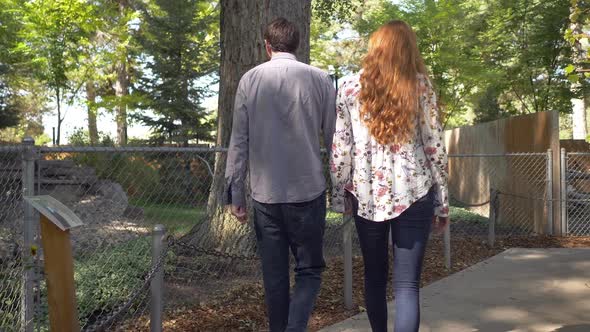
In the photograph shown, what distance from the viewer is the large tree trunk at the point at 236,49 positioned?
6.78 meters

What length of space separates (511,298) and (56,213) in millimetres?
4291

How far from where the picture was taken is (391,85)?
3488mm

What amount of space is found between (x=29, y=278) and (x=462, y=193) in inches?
637

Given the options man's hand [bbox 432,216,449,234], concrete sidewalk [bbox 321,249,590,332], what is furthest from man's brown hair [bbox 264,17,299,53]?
concrete sidewalk [bbox 321,249,590,332]

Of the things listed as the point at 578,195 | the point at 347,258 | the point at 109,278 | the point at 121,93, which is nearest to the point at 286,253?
the point at 347,258

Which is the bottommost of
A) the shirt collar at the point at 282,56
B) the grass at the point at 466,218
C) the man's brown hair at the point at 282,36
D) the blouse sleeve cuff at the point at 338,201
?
the grass at the point at 466,218

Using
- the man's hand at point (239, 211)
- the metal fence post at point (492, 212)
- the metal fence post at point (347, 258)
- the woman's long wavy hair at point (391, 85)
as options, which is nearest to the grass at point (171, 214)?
the metal fence post at point (347, 258)

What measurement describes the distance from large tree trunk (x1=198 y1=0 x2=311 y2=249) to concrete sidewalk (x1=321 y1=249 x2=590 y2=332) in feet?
6.72

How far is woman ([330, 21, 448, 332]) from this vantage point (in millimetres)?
3480

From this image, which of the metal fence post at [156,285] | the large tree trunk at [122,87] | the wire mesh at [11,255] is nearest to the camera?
the metal fence post at [156,285]

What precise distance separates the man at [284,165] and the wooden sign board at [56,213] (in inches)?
33.5

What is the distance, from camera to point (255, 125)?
362 centimetres

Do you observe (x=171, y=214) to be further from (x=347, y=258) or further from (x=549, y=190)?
(x=549, y=190)

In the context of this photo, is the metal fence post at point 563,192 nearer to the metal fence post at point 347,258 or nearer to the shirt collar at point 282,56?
the metal fence post at point 347,258
